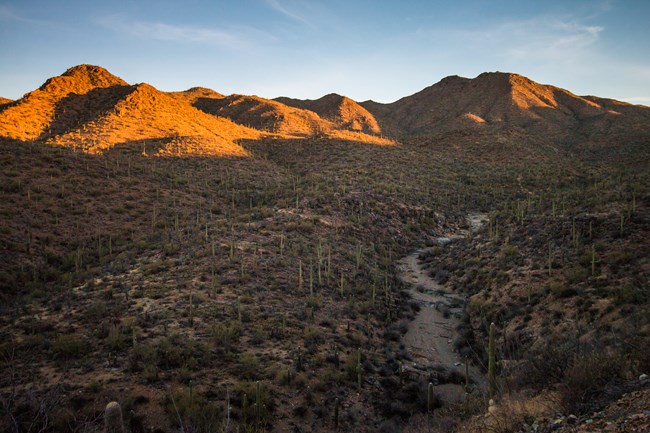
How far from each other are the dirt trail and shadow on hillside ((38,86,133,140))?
1468 inches

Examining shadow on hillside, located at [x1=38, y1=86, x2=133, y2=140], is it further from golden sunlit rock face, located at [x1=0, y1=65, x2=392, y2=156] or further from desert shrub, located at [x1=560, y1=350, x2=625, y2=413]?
desert shrub, located at [x1=560, y1=350, x2=625, y2=413]

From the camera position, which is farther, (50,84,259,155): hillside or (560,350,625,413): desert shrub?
(50,84,259,155): hillside

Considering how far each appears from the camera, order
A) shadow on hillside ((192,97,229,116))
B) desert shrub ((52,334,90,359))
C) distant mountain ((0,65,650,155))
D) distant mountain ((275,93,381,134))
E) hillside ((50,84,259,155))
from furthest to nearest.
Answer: distant mountain ((275,93,381,134)), shadow on hillside ((192,97,229,116)), distant mountain ((0,65,650,155)), hillside ((50,84,259,155)), desert shrub ((52,334,90,359))

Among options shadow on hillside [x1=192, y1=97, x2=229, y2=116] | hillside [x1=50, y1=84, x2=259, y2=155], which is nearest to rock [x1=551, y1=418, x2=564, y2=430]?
hillside [x1=50, y1=84, x2=259, y2=155]

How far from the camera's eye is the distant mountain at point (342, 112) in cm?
7966

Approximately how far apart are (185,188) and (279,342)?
20700 mm

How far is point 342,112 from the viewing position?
8625 centimetres

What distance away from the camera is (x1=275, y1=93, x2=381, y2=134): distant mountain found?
79.7 meters

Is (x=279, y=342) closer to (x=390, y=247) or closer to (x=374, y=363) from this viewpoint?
(x=374, y=363)

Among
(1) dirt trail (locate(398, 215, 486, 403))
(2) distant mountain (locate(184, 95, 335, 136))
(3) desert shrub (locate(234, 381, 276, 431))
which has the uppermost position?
(2) distant mountain (locate(184, 95, 335, 136))

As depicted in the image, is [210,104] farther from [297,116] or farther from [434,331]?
[434,331]

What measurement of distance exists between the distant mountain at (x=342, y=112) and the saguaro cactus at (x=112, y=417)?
2853 inches

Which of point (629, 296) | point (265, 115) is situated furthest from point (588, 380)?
point (265, 115)

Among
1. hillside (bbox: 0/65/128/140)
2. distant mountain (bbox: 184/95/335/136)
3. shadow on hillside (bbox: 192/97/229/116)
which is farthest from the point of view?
shadow on hillside (bbox: 192/97/229/116)
